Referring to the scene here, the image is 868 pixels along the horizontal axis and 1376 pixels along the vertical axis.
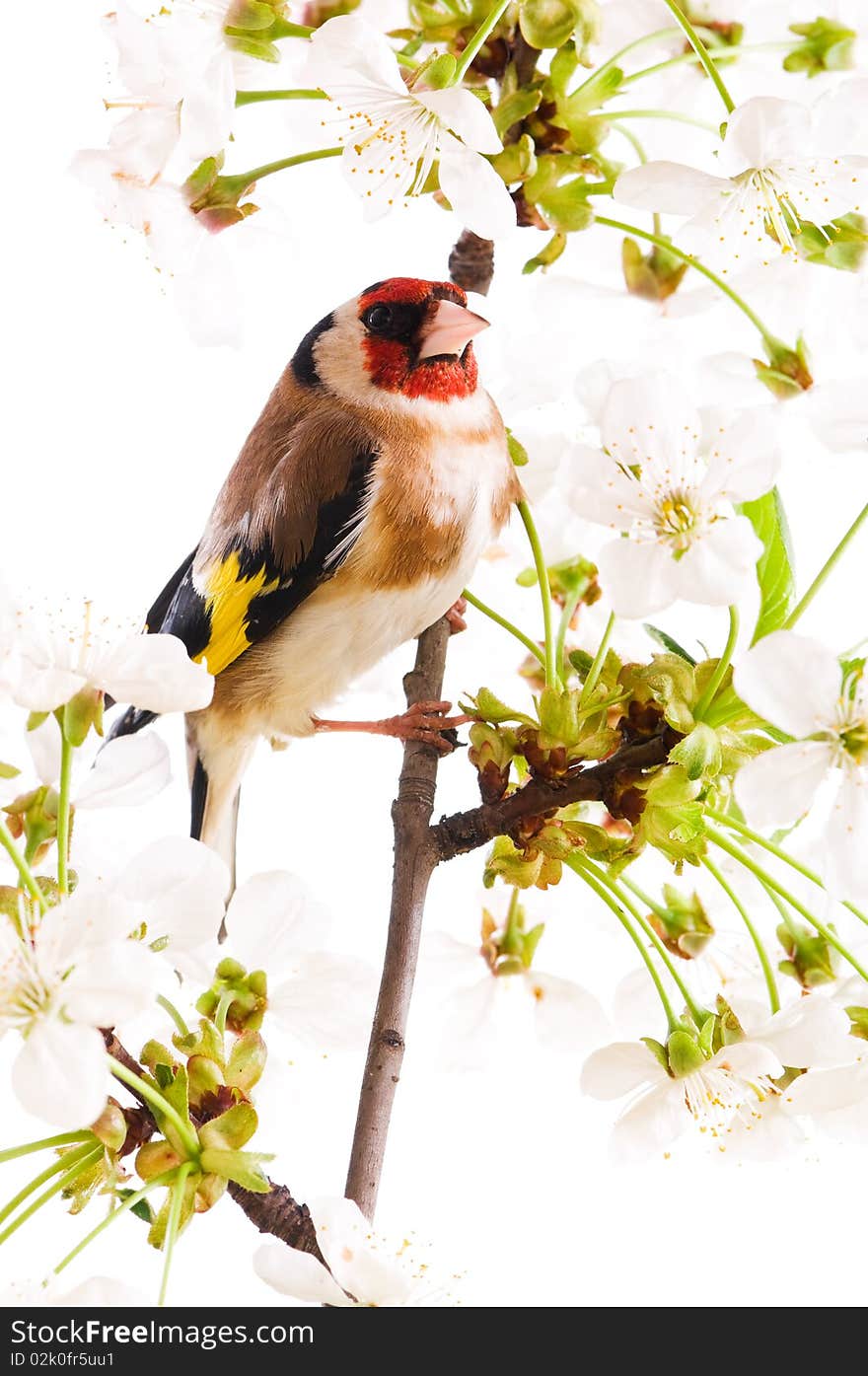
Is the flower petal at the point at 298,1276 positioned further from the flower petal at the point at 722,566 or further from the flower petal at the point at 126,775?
the flower petal at the point at 722,566

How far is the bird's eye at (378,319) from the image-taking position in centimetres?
94

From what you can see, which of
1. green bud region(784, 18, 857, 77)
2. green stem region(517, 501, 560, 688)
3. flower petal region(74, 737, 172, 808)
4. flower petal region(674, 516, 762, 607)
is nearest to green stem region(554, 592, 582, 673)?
green stem region(517, 501, 560, 688)

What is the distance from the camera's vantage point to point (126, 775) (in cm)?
64

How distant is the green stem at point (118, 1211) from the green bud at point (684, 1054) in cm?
23

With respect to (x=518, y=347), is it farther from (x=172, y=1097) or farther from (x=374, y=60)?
(x=172, y=1097)

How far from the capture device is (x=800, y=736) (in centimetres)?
62

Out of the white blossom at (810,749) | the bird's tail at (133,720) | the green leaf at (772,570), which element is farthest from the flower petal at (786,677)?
the bird's tail at (133,720)

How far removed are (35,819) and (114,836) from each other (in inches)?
4.1

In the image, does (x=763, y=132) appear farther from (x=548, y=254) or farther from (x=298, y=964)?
(x=298, y=964)
